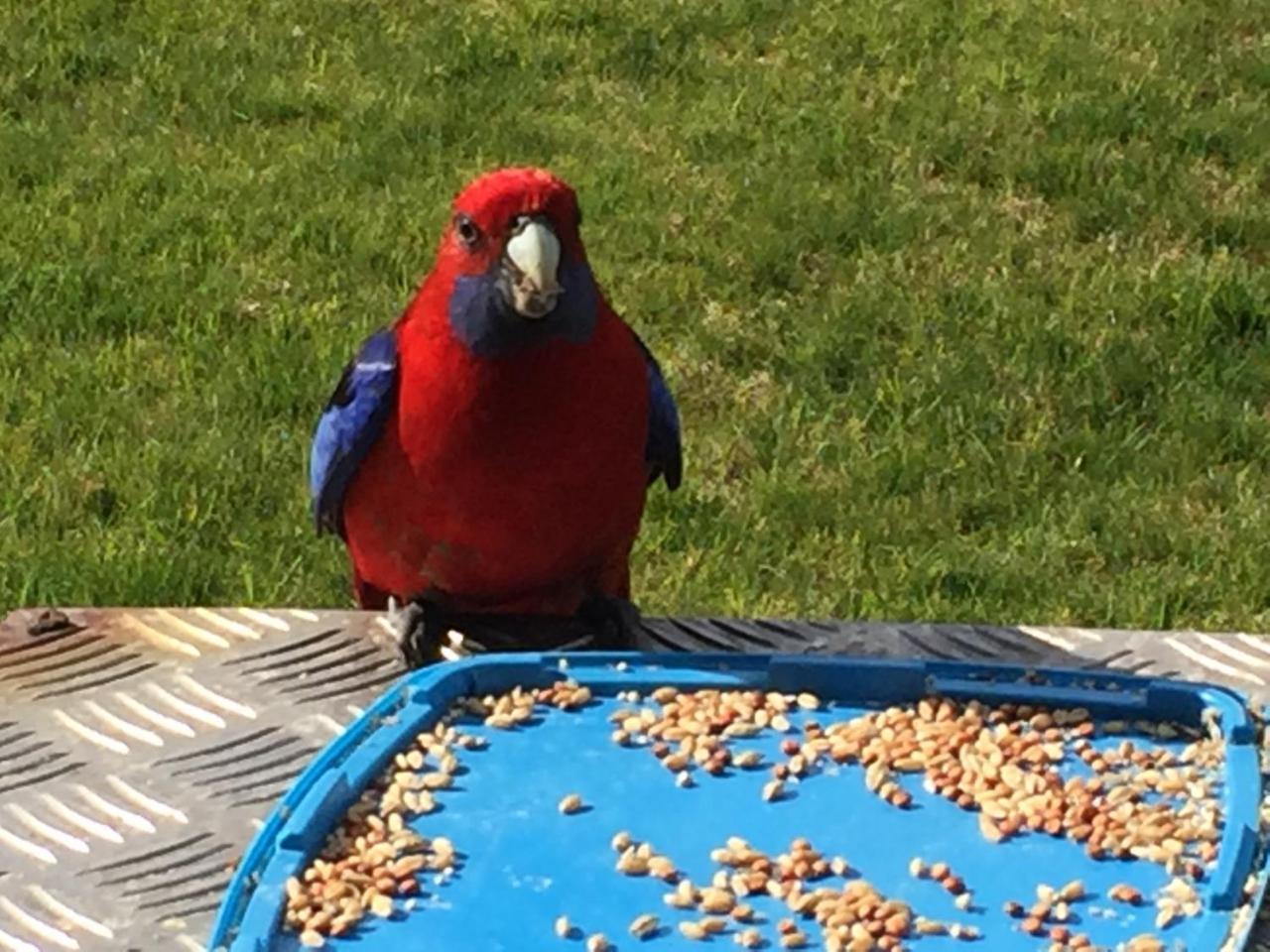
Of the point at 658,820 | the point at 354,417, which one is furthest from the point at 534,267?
the point at 658,820

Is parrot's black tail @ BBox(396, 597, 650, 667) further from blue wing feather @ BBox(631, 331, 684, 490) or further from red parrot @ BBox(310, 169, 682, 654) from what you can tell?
blue wing feather @ BBox(631, 331, 684, 490)

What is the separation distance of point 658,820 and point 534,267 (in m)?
0.63

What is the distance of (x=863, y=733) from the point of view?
7.23ft

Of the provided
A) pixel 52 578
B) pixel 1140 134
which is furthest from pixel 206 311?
pixel 1140 134

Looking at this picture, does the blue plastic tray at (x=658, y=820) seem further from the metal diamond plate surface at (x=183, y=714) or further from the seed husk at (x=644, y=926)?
the metal diamond plate surface at (x=183, y=714)

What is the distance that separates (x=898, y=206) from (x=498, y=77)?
120 cm

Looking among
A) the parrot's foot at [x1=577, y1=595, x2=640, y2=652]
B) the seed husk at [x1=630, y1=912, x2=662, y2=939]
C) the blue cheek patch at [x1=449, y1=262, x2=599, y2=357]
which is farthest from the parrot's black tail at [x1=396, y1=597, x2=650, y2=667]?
the seed husk at [x1=630, y1=912, x2=662, y2=939]

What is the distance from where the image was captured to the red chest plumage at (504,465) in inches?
95.4

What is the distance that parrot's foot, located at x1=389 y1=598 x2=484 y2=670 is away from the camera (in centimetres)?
257

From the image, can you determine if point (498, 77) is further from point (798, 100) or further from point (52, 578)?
point (52, 578)

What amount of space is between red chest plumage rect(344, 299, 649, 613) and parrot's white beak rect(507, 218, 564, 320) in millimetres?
68

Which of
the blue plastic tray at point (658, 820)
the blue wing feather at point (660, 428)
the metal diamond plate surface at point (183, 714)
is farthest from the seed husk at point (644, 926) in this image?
the blue wing feather at point (660, 428)

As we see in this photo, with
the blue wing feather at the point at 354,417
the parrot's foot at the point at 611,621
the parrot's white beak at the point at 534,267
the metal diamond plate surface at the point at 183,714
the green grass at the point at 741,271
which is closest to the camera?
the metal diamond plate surface at the point at 183,714

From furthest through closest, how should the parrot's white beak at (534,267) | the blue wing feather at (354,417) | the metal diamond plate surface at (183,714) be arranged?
the blue wing feather at (354,417), the parrot's white beak at (534,267), the metal diamond plate surface at (183,714)
